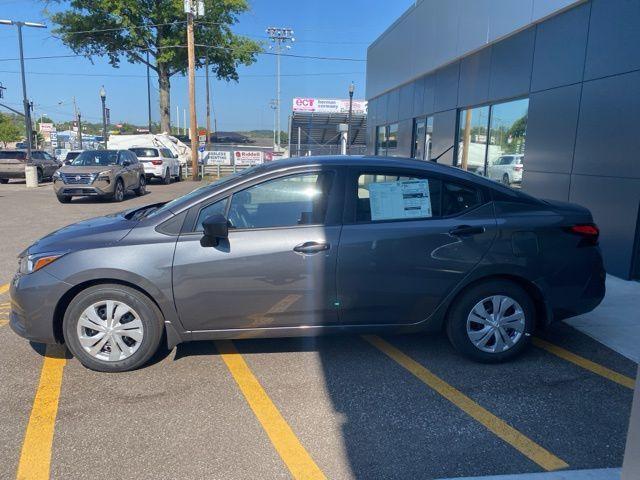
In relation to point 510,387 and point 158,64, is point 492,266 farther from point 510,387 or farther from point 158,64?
point 158,64

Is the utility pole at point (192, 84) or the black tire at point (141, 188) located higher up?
the utility pole at point (192, 84)

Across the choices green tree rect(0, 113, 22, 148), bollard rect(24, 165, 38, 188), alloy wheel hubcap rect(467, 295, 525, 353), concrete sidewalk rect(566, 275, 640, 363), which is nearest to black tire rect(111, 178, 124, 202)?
bollard rect(24, 165, 38, 188)

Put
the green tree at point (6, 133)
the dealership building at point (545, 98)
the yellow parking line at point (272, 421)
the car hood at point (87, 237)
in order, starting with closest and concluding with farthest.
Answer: the yellow parking line at point (272, 421)
the car hood at point (87, 237)
the dealership building at point (545, 98)
the green tree at point (6, 133)

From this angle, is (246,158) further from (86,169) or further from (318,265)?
(318,265)

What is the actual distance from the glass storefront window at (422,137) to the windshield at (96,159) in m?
9.77

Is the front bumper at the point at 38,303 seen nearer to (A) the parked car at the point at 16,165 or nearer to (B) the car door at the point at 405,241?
(B) the car door at the point at 405,241

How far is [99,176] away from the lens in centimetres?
1527

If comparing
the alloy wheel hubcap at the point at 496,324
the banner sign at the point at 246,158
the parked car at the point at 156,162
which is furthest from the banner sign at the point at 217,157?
Result: the alloy wheel hubcap at the point at 496,324

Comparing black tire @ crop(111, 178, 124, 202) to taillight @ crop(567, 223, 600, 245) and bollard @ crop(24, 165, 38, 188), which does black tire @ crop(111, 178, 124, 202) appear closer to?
bollard @ crop(24, 165, 38, 188)

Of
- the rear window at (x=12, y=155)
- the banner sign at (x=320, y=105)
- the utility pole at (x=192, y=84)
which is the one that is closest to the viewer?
the rear window at (x=12, y=155)

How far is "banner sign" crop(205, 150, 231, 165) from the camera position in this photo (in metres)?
28.2

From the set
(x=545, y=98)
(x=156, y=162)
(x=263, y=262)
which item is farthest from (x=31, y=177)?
(x=263, y=262)

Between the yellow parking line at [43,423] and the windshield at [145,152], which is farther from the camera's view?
the windshield at [145,152]

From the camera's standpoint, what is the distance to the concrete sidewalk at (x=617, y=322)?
4504 mm
